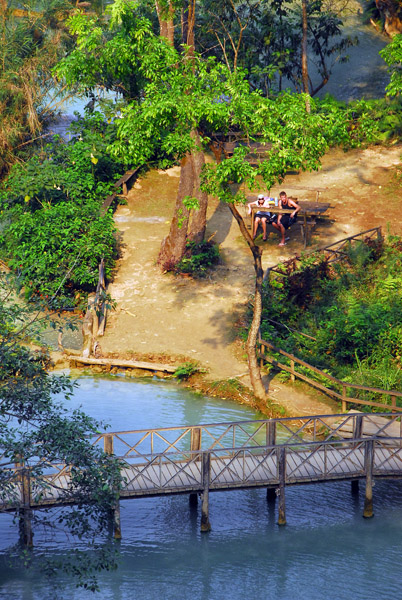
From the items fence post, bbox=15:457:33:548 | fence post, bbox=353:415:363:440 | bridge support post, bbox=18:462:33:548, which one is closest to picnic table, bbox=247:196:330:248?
fence post, bbox=353:415:363:440

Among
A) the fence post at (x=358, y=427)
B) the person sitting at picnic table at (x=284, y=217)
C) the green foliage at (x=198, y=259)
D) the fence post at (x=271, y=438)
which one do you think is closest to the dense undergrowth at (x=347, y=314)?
the person sitting at picnic table at (x=284, y=217)

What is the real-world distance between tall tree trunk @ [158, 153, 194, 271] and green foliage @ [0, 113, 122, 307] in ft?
5.36

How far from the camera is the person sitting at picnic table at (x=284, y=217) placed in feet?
87.7

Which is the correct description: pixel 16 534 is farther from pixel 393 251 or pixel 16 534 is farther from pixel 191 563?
pixel 393 251

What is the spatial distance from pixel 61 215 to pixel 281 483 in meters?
13.4

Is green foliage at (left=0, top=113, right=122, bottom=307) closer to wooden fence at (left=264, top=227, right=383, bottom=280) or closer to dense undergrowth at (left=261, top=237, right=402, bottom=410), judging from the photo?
wooden fence at (left=264, top=227, right=383, bottom=280)

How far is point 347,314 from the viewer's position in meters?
23.4

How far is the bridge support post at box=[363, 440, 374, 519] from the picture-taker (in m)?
17.0

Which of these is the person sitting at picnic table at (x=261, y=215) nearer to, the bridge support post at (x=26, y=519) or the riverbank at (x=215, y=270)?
the riverbank at (x=215, y=270)

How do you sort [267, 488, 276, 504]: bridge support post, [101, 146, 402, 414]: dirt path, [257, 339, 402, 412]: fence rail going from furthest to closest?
[101, 146, 402, 414]: dirt path → [257, 339, 402, 412]: fence rail → [267, 488, 276, 504]: bridge support post

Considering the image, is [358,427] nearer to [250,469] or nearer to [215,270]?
[250,469]

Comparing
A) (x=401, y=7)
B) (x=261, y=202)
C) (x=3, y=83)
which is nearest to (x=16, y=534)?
(x=261, y=202)

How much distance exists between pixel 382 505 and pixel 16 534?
23.2 ft

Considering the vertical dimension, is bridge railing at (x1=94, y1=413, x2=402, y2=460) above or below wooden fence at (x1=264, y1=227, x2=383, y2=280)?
below
